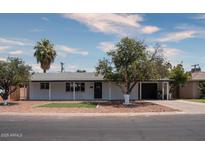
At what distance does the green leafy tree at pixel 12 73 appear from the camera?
101 ft

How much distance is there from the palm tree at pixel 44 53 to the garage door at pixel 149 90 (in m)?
20.8

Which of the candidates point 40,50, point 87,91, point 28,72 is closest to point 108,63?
point 28,72

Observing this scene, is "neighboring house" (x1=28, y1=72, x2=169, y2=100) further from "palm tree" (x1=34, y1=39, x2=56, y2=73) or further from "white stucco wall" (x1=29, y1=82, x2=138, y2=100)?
"palm tree" (x1=34, y1=39, x2=56, y2=73)

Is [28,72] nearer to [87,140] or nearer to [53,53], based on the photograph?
[87,140]

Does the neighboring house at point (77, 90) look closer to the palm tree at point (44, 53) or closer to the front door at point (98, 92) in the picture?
the front door at point (98, 92)

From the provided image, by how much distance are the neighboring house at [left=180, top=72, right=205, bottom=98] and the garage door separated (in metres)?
4.82

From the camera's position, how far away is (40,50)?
57125mm

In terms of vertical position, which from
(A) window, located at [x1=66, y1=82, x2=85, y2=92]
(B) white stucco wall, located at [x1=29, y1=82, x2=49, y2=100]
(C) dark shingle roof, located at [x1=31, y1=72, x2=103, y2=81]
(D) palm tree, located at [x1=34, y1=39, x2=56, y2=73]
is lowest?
(B) white stucco wall, located at [x1=29, y1=82, x2=49, y2=100]

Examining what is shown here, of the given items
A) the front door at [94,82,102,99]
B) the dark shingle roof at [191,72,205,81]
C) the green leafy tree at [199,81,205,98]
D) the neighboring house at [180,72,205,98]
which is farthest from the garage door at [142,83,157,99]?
the green leafy tree at [199,81,205,98]

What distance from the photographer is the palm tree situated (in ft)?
186

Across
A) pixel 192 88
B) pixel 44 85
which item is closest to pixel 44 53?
pixel 44 85

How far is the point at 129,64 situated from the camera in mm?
30547

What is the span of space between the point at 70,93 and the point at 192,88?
15108mm

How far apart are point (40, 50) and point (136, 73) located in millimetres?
30433
